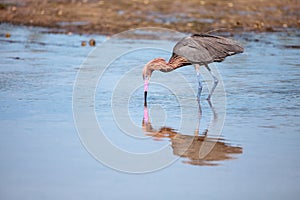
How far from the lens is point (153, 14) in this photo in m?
17.0

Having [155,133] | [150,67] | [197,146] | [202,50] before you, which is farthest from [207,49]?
[197,146]

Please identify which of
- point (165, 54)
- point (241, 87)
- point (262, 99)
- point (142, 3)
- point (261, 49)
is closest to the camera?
point (262, 99)

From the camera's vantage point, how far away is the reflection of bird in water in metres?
5.91

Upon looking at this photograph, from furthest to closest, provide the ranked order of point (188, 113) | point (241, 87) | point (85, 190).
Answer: point (241, 87) → point (188, 113) → point (85, 190)

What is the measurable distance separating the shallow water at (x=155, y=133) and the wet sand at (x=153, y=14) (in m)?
4.23

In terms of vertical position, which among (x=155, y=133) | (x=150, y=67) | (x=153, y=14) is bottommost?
(x=155, y=133)

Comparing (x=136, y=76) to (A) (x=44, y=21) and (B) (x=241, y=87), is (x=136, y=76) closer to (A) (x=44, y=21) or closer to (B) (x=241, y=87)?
(B) (x=241, y=87)

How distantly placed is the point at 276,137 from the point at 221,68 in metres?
4.24

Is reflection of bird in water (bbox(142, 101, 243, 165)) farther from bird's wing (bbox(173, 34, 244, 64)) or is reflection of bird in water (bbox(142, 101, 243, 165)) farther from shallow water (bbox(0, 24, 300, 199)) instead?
bird's wing (bbox(173, 34, 244, 64))

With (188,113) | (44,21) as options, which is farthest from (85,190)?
(44,21)

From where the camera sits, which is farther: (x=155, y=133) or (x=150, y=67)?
(x=150, y=67)

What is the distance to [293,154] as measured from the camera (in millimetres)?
6004

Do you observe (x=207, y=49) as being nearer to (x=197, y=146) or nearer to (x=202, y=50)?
(x=202, y=50)

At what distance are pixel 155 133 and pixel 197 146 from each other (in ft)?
A: 2.17
